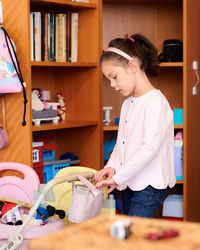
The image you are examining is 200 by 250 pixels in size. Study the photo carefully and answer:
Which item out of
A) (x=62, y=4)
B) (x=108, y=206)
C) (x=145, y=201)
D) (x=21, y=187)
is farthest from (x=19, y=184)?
(x=62, y=4)

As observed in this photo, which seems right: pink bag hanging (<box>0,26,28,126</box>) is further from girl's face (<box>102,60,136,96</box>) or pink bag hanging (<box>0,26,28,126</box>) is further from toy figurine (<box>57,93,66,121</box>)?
toy figurine (<box>57,93,66,121</box>)

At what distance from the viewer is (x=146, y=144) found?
5.16 ft

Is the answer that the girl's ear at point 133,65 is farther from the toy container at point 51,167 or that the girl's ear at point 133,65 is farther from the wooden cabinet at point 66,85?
the toy container at point 51,167

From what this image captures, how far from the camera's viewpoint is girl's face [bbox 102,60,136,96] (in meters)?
1.71

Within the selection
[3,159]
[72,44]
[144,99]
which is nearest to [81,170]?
[144,99]

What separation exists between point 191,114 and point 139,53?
98cm

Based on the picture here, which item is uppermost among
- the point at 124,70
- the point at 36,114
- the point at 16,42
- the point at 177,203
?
the point at 16,42

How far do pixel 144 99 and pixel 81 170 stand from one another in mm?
392

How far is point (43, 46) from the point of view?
2324 millimetres

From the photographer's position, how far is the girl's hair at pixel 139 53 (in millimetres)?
1742

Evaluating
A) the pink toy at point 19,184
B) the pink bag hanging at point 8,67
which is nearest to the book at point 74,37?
the pink bag hanging at point 8,67

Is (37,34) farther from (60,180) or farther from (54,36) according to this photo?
(60,180)

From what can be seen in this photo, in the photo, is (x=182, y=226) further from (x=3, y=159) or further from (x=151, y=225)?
(x=3, y=159)

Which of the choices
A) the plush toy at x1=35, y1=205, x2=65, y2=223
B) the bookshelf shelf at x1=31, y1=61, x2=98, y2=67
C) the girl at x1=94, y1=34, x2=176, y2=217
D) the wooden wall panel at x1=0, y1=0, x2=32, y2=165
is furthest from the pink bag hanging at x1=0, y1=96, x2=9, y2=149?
the girl at x1=94, y1=34, x2=176, y2=217
